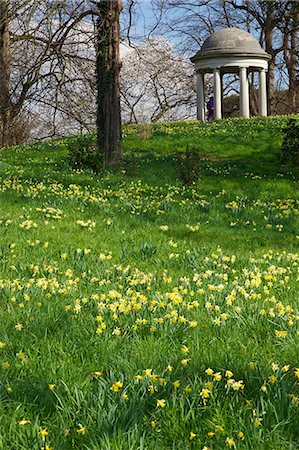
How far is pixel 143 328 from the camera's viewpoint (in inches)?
136

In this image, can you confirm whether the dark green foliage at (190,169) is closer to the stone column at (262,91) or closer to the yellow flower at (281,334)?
the yellow flower at (281,334)

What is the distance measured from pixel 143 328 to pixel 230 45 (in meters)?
29.3

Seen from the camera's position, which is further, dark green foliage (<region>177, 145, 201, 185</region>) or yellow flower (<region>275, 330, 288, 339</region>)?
dark green foliage (<region>177, 145, 201, 185</region>)

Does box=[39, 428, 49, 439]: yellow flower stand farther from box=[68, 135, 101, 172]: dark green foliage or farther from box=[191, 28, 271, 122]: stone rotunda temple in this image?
box=[191, 28, 271, 122]: stone rotunda temple

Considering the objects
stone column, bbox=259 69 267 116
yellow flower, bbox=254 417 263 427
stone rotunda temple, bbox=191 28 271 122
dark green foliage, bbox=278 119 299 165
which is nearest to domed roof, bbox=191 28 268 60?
stone rotunda temple, bbox=191 28 271 122

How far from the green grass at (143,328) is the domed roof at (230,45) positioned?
23032mm

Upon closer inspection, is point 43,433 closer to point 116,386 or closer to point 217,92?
point 116,386

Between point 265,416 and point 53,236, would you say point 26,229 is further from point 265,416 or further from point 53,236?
point 265,416

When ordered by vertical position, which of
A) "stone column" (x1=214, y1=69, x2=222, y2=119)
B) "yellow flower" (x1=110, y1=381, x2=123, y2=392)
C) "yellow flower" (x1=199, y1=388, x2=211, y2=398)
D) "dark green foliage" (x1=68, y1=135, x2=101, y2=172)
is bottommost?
"yellow flower" (x1=199, y1=388, x2=211, y2=398)

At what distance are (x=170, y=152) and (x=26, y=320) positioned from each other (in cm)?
1503

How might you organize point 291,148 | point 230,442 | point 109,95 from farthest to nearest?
point 291,148
point 109,95
point 230,442

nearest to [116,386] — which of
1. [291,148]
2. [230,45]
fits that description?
[291,148]

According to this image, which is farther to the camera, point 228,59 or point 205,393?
point 228,59

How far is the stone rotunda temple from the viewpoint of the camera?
3002 cm
